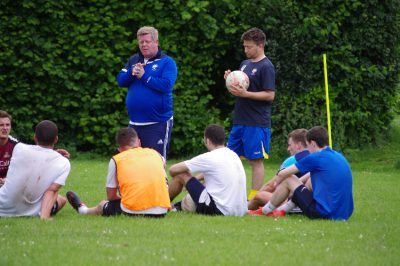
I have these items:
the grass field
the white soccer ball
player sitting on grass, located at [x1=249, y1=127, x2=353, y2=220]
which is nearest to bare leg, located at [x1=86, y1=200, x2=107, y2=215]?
the grass field

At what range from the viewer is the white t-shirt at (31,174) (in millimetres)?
10391

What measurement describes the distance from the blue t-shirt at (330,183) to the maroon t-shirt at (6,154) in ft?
11.0

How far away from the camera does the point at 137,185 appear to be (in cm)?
1041

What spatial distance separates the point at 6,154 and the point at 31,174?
1.13 m

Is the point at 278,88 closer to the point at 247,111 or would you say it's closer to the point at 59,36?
the point at 59,36

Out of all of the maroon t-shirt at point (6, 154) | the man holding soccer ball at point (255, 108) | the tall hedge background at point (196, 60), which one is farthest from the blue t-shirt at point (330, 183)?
the tall hedge background at point (196, 60)

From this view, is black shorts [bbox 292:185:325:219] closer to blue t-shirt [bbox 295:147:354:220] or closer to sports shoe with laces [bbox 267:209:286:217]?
blue t-shirt [bbox 295:147:354:220]

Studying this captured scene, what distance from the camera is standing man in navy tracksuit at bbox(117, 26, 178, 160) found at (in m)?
12.6

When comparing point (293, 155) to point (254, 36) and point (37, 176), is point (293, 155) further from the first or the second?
point (37, 176)

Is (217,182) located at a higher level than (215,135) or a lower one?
lower

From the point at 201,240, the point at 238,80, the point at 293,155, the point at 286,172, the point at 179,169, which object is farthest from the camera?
the point at 238,80

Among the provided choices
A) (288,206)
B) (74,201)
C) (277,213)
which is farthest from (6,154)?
(288,206)

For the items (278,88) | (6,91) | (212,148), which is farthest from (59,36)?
(212,148)

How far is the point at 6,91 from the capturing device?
60.3ft
